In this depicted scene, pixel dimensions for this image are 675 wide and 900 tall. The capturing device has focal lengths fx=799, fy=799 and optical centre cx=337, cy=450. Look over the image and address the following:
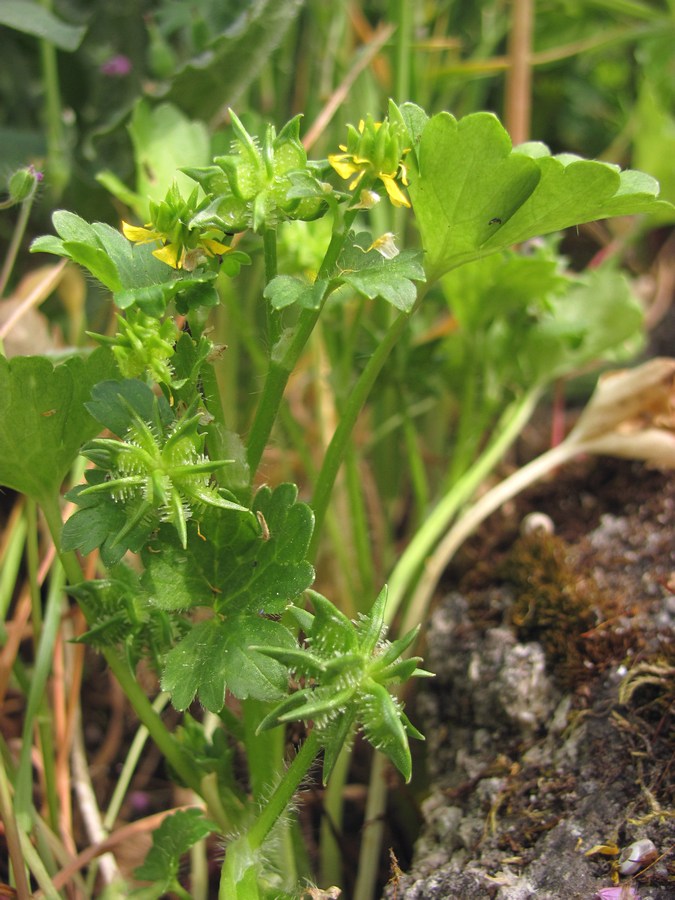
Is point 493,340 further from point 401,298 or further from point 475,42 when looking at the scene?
point 475,42

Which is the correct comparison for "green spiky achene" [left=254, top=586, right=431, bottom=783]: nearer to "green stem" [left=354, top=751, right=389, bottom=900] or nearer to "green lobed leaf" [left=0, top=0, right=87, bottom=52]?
"green stem" [left=354, top=751, right=389, bottom=900]

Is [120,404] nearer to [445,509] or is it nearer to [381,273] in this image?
[381,273]

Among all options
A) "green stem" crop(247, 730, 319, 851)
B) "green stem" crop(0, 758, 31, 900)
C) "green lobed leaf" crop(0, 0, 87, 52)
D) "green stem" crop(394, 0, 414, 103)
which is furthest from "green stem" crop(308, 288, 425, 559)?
"green lobed leaf" crop(0, 0, 87, 52)

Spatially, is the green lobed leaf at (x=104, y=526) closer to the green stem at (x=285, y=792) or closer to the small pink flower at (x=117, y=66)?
the green stem at (x=285, y=792)

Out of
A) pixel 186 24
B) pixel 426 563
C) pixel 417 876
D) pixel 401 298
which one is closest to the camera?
pixel 401 298

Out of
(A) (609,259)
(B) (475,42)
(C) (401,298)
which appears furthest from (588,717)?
(B) (475,42)

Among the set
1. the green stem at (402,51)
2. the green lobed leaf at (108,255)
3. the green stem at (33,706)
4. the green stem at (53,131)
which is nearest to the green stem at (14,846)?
the green stem at (33,706)
